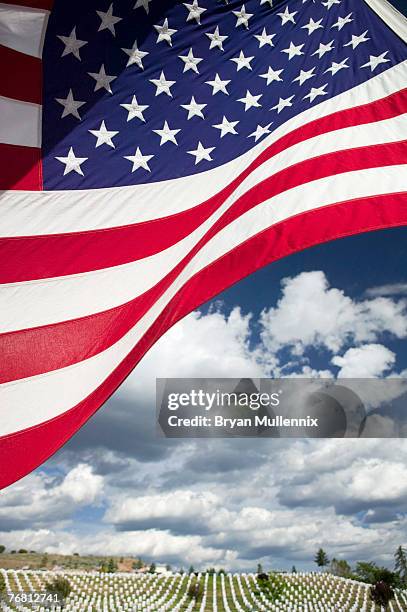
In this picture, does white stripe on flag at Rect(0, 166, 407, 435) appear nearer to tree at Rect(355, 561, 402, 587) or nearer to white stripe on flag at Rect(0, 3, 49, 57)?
white stripe on flag at Rect(0, 3, 49, 57)

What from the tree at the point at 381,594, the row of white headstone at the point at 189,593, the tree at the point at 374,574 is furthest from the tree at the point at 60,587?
the tree at the point at 374,574

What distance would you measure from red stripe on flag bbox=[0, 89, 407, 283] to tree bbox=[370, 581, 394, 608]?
66271mm

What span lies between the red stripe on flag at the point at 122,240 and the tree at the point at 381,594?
66.3 meters

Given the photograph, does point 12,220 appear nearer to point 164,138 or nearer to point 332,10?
point 164,138

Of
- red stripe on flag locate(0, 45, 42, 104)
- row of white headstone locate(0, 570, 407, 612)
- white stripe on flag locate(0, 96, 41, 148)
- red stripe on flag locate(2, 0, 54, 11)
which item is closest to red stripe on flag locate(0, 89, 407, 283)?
white stripe on flag locate(0, 96, 41, 148)

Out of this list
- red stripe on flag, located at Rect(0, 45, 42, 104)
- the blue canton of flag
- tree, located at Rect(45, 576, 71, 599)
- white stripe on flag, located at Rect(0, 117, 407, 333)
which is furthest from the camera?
tree, located at Rect(45, 576, 71, 599)

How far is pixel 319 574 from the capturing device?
7394cm

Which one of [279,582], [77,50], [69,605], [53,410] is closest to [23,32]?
[77,50]

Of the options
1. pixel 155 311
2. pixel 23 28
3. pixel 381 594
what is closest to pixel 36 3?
pixel 23 28

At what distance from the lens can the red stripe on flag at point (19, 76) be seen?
569 centimetres

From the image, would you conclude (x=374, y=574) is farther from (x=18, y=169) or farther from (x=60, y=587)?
(x=18, y=169)

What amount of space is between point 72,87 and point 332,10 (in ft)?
9.57

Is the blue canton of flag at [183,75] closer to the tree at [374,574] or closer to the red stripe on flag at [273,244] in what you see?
the red stripe on flag at [273,244]

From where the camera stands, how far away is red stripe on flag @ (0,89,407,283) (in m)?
5.42
